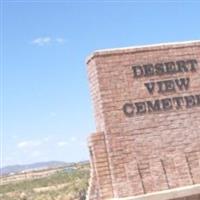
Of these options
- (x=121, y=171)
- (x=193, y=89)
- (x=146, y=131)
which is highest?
(x=193, y=89)

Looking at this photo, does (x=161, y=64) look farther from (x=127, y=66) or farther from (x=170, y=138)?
(x=170, y=138)

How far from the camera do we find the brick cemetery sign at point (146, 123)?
28.6 feet

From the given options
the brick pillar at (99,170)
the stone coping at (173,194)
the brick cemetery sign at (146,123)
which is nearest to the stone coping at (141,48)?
the brick cemetery sign at (146,123)

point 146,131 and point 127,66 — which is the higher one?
point 127,66

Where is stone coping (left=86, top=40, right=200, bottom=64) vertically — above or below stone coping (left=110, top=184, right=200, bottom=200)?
above

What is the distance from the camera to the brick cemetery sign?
8703mm

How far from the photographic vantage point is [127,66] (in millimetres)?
9188

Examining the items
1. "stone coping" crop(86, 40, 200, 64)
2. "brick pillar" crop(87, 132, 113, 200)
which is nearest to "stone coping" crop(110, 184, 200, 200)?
"brick pillar" crop(87, 132, 113, 200)

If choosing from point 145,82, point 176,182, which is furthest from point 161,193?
point 145,82

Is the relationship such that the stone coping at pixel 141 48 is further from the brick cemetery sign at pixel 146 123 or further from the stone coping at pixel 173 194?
the stone coping at pixel 173 194

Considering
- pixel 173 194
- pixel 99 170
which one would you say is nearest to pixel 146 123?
pixel 99 170

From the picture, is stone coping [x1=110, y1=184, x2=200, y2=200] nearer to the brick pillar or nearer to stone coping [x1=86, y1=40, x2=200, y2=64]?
the brick pillar

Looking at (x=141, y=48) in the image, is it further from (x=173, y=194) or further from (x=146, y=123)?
(x=173, y=194)

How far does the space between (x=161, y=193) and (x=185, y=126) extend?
1.31 metres
